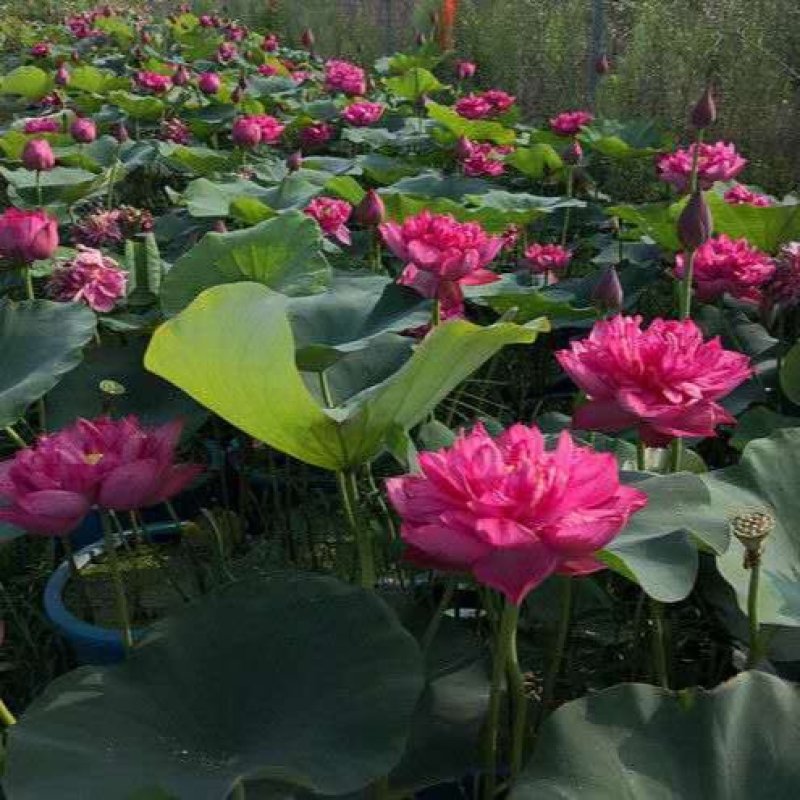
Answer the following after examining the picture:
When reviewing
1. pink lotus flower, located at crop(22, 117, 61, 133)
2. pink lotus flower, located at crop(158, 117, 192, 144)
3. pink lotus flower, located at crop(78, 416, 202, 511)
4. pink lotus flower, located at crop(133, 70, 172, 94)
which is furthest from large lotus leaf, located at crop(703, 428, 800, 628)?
pink lotus flower, located at crop(133, 70, 172, 94)

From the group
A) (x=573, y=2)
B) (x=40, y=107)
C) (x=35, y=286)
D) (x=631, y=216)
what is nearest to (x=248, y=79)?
(x=40, y=107)

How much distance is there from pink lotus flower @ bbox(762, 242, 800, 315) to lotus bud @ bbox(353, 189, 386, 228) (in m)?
0.64

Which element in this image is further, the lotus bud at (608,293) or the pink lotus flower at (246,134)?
the pink lotus flower at (246,134)

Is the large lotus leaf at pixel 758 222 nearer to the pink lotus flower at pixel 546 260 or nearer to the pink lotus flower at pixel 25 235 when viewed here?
the pink lotus flower at pixel 546 260

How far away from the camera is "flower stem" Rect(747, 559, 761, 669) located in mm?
998

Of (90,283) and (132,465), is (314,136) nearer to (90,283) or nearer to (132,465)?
(90,283)

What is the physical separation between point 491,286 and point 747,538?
1.03 meters

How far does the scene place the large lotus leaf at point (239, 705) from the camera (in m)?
0.90

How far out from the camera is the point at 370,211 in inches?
73.7

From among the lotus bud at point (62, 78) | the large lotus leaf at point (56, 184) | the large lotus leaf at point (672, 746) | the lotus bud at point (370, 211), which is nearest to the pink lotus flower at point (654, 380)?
the large lotus leaf at point (672, 746)

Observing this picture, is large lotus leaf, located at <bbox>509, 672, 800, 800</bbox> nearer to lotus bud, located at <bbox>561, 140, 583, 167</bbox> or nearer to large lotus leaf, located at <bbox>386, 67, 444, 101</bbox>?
lotus bud, located at <bbox>561, 140, 583, 167</bbox>

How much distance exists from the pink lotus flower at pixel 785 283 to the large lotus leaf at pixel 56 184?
174 centimetres

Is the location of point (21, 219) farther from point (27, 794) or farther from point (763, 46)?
point (763, 46)

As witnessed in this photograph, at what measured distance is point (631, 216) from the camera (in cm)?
223
